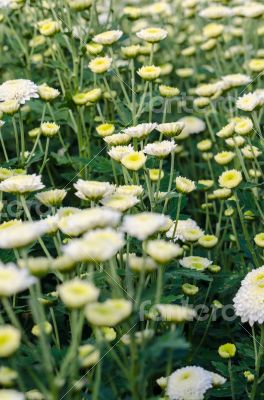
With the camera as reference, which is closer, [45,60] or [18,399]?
[18,399]

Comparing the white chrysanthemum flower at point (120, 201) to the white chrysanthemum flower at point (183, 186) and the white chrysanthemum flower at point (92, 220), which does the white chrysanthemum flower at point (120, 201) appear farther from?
the white chrysanthemum flower at point (183, 186)

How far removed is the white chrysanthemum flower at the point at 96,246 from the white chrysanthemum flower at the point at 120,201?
0.33m

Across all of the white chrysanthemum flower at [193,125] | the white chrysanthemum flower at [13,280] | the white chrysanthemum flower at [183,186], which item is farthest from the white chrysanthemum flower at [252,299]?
the white chrysanthemum flower at [193,125]

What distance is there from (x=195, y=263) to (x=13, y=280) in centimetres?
115

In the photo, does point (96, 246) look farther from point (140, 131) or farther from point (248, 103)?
point (248, 103)

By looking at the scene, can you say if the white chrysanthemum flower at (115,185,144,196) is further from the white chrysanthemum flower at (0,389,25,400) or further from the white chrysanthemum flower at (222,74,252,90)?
the white chrysanthemum flower at (222,74,252,90)

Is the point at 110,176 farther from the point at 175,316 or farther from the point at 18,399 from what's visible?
the point at 18,399

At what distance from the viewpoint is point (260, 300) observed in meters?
2.14

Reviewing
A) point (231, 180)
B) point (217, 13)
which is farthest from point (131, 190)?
point (217, 13)

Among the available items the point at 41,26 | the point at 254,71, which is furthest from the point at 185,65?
the point at 41,26

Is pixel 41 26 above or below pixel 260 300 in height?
above

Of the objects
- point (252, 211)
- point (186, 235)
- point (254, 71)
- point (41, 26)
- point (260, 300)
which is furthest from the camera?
point (254, 71)

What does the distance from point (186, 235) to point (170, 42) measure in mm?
2297

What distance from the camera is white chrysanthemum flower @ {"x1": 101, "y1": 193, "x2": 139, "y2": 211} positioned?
71.7 inches
